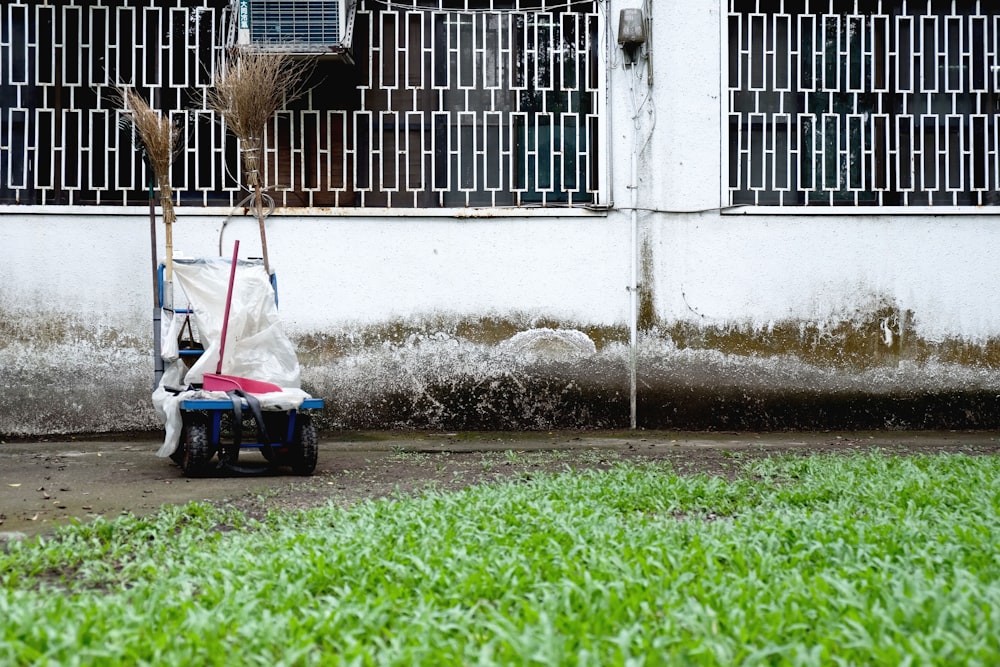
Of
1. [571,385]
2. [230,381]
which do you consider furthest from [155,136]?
[571,385]

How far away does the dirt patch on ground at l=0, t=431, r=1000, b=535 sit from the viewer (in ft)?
15.6

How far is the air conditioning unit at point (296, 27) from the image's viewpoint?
23.5 ft

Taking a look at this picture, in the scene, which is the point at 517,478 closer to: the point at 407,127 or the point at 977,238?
the point at 407,127

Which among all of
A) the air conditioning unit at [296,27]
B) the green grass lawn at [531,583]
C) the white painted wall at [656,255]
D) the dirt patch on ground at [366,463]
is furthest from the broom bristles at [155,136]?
the green grass lawn at [531,583]

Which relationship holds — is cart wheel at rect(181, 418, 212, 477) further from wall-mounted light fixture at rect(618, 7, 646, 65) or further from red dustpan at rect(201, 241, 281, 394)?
wall-mounted light fixture at rect(618, 7, 646, 65)

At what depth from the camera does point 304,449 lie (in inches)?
220

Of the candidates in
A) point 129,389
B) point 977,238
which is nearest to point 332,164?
point 129,389

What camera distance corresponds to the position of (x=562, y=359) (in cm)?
760

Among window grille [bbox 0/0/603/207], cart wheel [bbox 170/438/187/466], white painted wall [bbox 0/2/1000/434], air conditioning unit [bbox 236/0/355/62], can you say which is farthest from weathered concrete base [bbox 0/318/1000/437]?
air conditioning unit [bbox 236/0/355/62]

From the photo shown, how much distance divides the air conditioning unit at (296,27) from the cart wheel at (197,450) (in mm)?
3131

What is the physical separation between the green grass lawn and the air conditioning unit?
4042mm

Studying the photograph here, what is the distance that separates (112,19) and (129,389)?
9.54 ft

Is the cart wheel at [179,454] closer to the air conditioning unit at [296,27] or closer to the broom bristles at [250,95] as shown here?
the broom bristles at [250,95]

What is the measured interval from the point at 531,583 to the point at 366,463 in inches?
134
